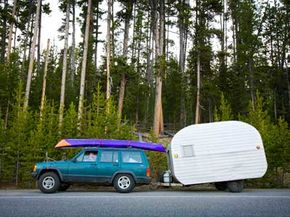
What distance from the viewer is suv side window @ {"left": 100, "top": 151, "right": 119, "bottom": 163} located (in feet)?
43.6

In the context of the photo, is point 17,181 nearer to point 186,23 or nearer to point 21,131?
point 21,131

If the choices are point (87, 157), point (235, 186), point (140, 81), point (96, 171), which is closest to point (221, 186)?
point (235, 186)

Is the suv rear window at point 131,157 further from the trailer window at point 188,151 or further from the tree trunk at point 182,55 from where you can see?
Result: the tree trunk at point 182,55

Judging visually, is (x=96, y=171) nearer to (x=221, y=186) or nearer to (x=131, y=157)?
(x=131, y=157)

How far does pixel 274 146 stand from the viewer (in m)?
16.7

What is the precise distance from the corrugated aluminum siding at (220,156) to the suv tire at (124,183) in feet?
5.93

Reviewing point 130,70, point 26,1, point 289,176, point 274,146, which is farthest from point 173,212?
point 26,1

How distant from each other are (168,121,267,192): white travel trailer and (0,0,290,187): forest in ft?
13.4

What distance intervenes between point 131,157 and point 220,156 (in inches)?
143

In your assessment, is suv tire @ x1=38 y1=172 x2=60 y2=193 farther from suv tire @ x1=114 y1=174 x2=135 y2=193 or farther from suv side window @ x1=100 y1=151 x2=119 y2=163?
suv tire @ x1=114 y1=174 x2=135 y2=193

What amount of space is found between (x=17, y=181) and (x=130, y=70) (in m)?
12.6

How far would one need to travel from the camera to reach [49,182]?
1285cm

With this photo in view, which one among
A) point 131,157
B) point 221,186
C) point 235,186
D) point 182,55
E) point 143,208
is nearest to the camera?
point 143,208

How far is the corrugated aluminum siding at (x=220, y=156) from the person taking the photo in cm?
1300
